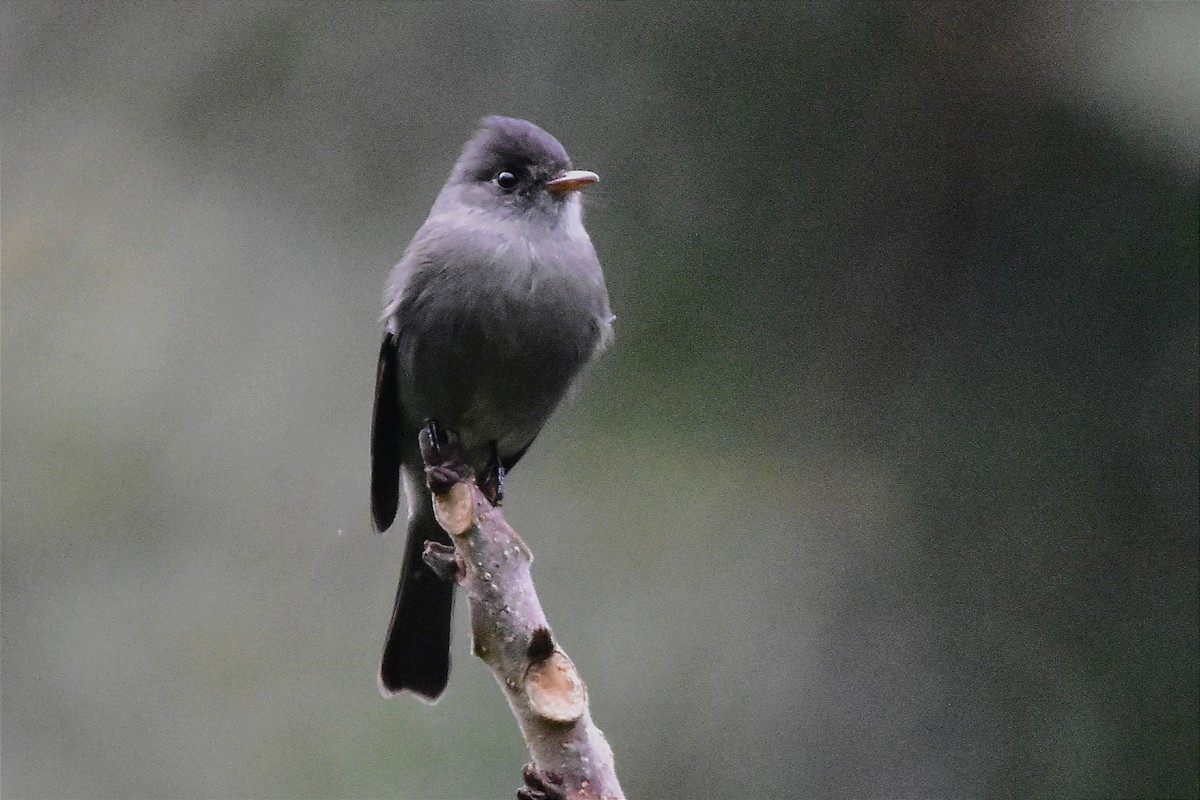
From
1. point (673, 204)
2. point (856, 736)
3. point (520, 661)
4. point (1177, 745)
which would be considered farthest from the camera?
point (673, 204)

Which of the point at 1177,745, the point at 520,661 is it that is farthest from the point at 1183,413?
the point at 520,661

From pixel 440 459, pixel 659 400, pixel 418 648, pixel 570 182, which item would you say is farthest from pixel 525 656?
pixel 659 400

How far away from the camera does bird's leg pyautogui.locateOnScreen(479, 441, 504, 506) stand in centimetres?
342

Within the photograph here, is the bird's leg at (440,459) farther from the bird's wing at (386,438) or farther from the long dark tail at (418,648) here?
the long dark tail at (418,648)

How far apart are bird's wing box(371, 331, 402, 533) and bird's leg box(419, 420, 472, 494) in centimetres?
13

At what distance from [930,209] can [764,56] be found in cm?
71

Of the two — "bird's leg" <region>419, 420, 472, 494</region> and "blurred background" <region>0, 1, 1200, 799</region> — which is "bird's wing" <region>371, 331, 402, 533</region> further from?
"blurred background" <region>0, 1, 1200, 799</region>

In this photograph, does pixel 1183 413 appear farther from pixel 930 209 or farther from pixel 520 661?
pixel 520 661

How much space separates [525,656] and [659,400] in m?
2.08

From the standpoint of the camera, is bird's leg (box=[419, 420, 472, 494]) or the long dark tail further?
the long dark tail

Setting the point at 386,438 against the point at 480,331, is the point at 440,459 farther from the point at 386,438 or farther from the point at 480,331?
the point at 386,438

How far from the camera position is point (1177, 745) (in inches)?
142

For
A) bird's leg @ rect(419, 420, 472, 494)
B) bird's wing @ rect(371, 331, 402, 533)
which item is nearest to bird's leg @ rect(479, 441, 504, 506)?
bird's leg @ rect(419, 420, 472, 494)

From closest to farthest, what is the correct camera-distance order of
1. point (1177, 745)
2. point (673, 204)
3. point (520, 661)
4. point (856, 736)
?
point (520, 661), point (1177, 745), point (856, 736), point (673, 204)
